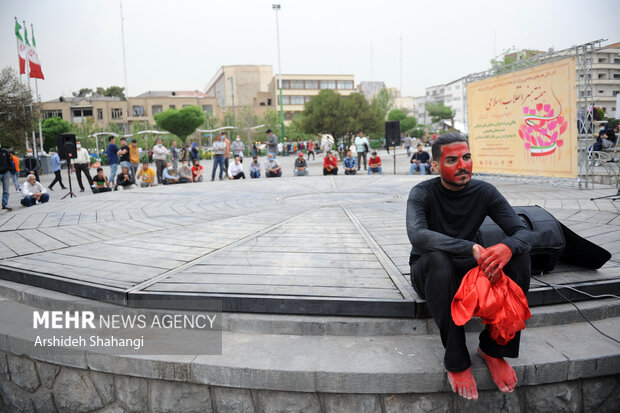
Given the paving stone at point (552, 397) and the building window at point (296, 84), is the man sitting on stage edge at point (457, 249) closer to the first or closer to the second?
the paving stone at point (552, 397)

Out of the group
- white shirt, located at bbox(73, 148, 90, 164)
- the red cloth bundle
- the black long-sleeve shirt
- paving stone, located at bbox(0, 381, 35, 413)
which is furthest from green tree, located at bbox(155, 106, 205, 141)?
the red cloth bundle

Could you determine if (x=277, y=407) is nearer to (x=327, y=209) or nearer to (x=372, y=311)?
(x=372, y=311)

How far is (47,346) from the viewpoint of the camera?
2.86m

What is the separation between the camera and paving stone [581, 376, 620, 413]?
2521mm

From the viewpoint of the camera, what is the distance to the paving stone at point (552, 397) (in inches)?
97.5

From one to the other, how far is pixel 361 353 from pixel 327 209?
437 centimetres

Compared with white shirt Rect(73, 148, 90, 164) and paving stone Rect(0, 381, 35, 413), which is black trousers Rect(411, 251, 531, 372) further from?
white shirt Rect(73, 148, 90, 164)

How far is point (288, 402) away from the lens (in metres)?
2.49

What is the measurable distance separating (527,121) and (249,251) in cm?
852

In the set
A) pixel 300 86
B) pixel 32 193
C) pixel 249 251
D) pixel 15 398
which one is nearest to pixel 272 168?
pixel 32 193

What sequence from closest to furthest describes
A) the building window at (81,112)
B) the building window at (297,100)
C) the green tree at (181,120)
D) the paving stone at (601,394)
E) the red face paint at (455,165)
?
the paving stone at (601,394)
the red face paint at (455,165)
the green tree at (181,120)
the building window at (81,112)
the building window at (297,100)

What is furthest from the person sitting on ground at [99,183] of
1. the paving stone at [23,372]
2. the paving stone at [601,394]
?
the paving stone at [601,394]

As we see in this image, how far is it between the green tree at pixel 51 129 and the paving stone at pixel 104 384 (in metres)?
56.9

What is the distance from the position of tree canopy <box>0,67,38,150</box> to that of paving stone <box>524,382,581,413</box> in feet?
106
